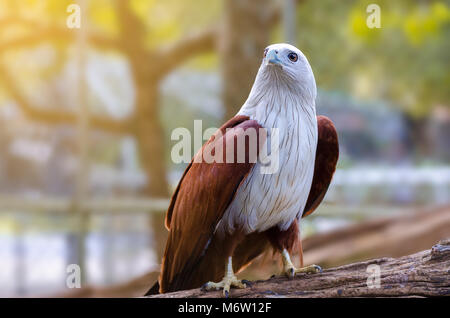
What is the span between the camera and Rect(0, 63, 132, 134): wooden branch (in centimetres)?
289

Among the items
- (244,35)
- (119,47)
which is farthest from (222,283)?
(119,47)

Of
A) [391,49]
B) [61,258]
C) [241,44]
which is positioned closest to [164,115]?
[241,44]

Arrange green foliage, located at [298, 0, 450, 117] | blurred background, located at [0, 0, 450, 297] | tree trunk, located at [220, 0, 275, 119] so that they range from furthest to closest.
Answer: green foliage, located at [298, 0, 450, 117]
blurred background, located at [0, 0, 450, 297]
tree trunk, located at [220, 0, 275, 119]

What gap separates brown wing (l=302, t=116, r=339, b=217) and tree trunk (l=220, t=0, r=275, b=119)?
0.93 m

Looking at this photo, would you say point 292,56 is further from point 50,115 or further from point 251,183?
point 50,115

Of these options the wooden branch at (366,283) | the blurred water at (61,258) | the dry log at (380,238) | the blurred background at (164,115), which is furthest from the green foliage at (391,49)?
the wooden branch at (366,283)

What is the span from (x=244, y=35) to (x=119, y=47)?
36.9 inches

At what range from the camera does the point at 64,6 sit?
2.90 m

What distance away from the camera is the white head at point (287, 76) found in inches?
42.4

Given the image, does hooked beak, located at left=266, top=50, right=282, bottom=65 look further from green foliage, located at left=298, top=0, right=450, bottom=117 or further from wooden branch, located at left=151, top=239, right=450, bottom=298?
green foliage, located at left=298, top=0, right=450, bottom=117

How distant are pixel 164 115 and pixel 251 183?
72.1 inches

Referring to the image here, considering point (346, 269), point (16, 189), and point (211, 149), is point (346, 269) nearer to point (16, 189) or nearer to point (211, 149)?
point (211, 149)

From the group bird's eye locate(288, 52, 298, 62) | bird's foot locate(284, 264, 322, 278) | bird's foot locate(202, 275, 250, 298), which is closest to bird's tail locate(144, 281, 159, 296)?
bird's foot locate(202, 275, 250, 298)

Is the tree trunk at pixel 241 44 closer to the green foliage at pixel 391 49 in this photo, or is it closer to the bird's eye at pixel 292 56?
the green foliage at pixel 391 49
